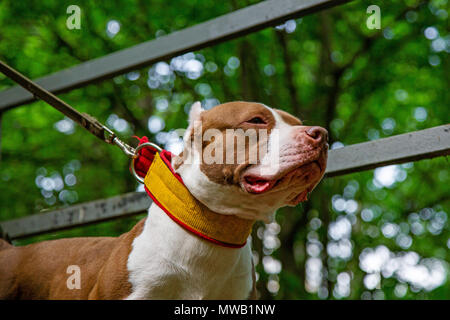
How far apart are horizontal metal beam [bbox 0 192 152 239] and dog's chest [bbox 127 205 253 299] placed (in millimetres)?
991

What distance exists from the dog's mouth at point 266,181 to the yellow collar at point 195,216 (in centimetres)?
18

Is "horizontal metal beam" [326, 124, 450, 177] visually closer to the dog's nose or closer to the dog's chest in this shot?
the dog's nose

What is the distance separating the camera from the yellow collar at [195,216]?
2.09 m

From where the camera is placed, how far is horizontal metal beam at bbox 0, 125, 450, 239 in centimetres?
234

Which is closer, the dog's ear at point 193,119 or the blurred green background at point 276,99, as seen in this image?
the dog's ear at point 193,119

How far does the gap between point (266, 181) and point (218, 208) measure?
24 centimetres

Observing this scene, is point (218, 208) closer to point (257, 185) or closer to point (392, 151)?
point (257, 185)

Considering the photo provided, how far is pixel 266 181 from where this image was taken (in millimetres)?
2012

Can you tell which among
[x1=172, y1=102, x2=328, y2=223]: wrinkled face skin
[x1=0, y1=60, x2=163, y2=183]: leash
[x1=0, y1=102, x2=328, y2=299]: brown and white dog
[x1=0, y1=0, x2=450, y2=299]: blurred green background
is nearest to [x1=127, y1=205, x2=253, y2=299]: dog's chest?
[x1=0, y1=102, x2=328, y2=299]: brown and white dog

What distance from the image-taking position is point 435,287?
26.6 ft

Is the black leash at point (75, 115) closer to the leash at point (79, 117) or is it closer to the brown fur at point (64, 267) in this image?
the leash at point (79, 117)

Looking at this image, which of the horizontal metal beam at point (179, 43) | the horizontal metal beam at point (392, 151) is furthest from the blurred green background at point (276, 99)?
the horizontal metal beam at point (392, 151)

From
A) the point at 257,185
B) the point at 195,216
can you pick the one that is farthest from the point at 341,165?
the point at 195,216

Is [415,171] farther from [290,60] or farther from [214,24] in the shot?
[214,24]
